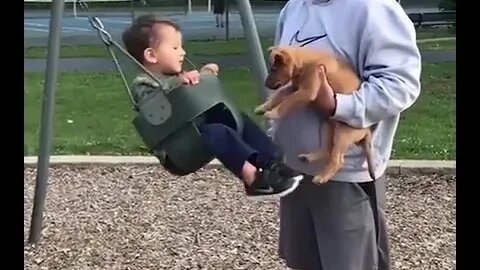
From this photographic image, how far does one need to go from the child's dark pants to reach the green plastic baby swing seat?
0.02 m

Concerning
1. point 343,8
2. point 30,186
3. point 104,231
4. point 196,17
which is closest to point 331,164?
point 343,8

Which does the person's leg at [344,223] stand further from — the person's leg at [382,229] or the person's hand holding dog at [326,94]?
the person's hand holding dog at [326,94]

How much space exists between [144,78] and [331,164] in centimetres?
40

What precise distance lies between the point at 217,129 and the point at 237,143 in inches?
1.8

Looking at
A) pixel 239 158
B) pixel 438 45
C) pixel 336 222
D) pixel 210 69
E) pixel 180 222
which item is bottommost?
pixel 180 222

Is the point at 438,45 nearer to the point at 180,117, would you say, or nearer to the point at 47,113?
the point at 47,113

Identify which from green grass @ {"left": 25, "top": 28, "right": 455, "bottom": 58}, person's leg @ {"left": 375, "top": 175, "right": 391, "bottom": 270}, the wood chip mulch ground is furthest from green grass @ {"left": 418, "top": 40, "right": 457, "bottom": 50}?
person's leg @ {"left": 375, "top": 175, "right": 391, "bottom": 270}

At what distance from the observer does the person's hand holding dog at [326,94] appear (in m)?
1.71

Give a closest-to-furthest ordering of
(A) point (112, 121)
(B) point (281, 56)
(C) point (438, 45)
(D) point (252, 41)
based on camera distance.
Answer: (B) point (281, 56), (D) point (252, 41), (C) point (438, 45), (A) point (112, 121)

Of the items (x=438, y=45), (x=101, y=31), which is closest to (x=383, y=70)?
(x=101, y=31)

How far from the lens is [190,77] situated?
182 cm

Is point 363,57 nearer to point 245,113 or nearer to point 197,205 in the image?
point 245,113

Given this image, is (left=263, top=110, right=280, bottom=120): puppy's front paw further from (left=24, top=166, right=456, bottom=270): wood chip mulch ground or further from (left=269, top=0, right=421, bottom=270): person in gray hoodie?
(left=24, top=166, right=456, bottom=270): wood chip mulch ground

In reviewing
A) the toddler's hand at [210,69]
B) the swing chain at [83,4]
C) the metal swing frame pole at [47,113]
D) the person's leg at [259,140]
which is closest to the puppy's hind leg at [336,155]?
the person's leg at [259,140]
